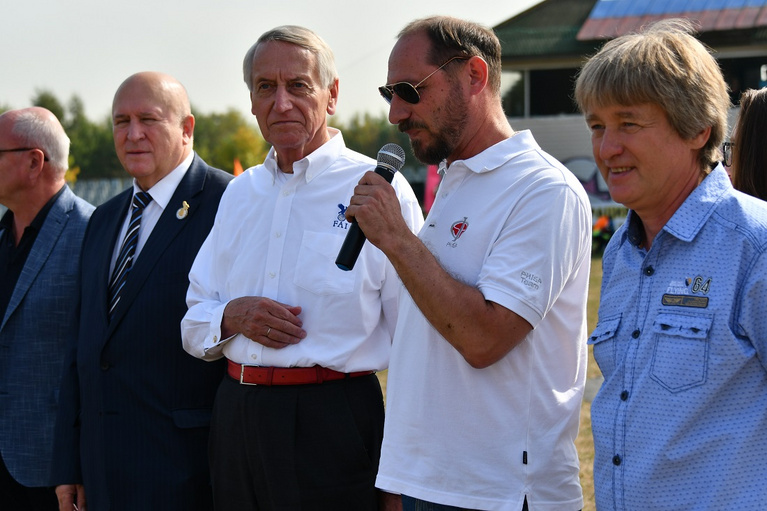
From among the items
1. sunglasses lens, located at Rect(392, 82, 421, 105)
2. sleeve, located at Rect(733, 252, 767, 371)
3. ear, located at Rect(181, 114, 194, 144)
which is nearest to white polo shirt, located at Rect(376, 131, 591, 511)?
sunglasses lens, located at Rect(392, 82, 421, 105)

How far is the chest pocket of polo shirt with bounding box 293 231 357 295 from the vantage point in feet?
Answer: 11.5

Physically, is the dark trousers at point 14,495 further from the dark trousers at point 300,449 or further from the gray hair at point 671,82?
the gray hair at point 671,82

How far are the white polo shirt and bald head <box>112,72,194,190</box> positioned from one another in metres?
1.97

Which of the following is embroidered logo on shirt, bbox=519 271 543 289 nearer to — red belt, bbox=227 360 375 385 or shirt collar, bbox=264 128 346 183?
red belt, bbox=227 360 375 385

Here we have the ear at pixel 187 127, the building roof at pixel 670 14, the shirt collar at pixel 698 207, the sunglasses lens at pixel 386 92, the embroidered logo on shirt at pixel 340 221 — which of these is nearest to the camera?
the shirt collar at pixel 698 207

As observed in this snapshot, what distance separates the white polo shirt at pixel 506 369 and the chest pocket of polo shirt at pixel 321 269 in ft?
2.56

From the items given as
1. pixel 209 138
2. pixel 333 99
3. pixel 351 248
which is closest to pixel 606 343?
pixel 351 248

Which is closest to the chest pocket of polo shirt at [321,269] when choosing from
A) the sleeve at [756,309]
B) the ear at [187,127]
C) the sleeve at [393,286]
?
the sleeve at [393,286]

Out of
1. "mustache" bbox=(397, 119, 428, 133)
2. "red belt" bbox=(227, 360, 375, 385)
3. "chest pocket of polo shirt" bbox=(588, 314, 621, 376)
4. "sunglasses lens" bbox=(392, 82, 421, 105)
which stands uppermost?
"sunglasses lens" bbox=(392, 82, 421, 105)

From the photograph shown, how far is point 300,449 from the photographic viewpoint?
342 centimetres

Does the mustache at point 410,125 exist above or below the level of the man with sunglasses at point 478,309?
above

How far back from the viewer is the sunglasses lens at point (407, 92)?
2.83 meters

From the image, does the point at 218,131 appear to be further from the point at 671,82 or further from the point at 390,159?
the point at 671,82

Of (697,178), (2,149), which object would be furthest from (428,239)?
(2,149)
